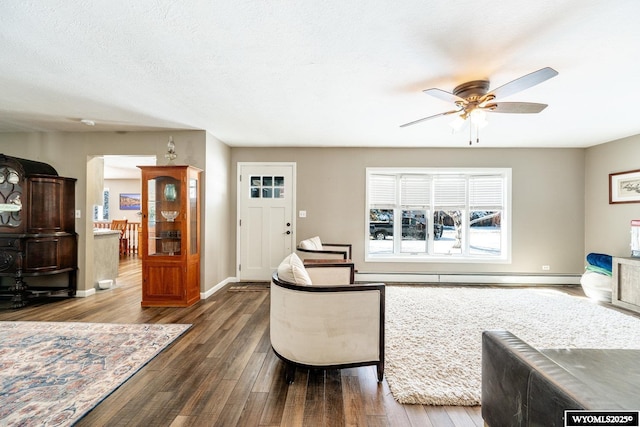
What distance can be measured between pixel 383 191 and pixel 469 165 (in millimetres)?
1628

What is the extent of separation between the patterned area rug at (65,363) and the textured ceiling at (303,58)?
249 cm

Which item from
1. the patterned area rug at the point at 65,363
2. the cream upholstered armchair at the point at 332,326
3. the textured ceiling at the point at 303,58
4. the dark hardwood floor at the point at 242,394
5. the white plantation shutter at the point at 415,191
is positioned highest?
the textured ceiling at the point at 303,58

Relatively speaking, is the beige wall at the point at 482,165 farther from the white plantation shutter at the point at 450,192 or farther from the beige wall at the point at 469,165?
the white plantation shutter at the point at 450,192

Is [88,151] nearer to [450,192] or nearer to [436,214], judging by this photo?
[436,214]

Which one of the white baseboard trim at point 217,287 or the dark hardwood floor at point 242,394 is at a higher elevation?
the white baseboard trim at point 217,287

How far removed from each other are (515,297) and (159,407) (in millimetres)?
4594

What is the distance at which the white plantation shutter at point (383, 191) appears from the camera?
16.5 feet

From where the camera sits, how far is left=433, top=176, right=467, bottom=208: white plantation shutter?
4984 millimetres

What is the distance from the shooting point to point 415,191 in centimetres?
504

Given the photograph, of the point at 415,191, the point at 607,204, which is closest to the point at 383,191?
the point at 415,191

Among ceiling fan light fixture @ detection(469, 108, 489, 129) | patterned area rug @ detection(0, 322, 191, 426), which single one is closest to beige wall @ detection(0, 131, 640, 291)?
patterned area rug @ detection(0, 322, 191, 426)

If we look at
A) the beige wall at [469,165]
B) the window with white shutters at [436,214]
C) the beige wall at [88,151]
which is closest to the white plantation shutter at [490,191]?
the window with white shutters at [436,214]

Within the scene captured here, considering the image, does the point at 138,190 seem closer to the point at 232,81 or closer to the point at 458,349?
the point at 232,81

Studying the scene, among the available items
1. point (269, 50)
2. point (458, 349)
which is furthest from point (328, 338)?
point (269, 50)
